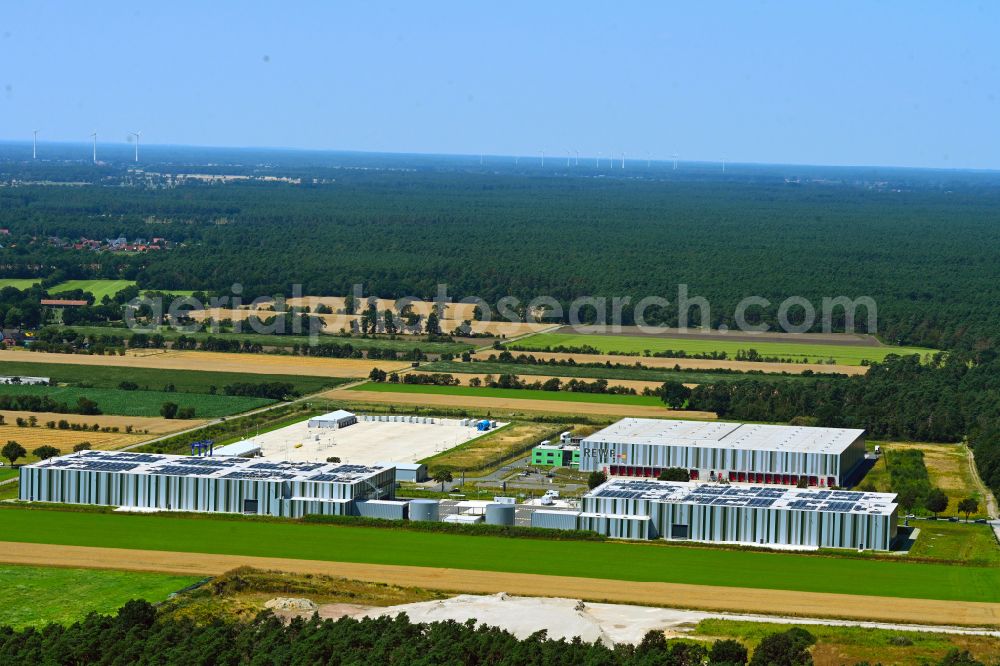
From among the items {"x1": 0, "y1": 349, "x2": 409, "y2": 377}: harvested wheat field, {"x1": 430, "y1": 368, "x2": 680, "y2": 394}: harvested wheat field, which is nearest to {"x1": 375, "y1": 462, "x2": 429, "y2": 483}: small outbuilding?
{"x1": 430, "y1": 368, "x2": 680, "y2": 394}: harvested wheat field

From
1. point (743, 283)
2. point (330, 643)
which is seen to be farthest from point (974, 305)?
point (330, 643)

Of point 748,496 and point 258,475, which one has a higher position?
point 748,496

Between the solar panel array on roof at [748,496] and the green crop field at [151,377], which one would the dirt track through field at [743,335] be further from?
the solar panel array on roof at [748,496]

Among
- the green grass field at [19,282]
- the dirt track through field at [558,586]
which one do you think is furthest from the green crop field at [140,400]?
the green grass field at [19,282]

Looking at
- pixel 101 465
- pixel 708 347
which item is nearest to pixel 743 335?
pixel 708 347

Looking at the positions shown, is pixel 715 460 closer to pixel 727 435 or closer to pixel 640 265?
pixel 727 435

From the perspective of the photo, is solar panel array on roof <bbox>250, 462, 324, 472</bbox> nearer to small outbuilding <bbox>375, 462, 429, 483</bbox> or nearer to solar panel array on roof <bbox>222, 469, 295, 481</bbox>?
solar panel array on roof <bbox>222, 469, 295, 481</bbox>
